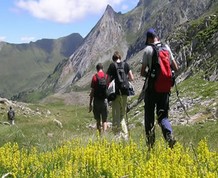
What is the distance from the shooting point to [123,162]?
533cm

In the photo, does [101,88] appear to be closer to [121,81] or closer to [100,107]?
[100,107]

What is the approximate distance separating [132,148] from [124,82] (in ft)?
22.6

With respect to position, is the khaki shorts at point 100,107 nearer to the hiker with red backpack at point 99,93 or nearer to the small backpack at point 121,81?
the hiker with red backpack at point 99,93

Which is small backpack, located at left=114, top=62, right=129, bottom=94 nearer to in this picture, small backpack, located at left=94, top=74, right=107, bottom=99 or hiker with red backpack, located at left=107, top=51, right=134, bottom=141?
hiker with red backpack, located at left=107, top=51, right=134, bottom=141

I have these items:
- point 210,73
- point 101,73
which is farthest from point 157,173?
point 210,73

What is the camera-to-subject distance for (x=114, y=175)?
189 inches

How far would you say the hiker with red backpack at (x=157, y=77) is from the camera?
331 inches

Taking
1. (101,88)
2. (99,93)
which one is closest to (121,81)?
(101,88)

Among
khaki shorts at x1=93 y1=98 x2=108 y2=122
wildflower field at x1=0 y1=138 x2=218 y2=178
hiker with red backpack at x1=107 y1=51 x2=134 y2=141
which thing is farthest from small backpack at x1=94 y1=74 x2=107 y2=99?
wildflower field at x1=0 y1=138 x2=218 y2=178

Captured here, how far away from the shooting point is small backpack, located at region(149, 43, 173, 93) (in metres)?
8.41

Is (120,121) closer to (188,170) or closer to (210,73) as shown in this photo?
(188,170)

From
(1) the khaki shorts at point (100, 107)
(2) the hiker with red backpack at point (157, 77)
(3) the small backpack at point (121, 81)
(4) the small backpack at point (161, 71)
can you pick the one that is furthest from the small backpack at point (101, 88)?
(4) the small backpack at point (161, 71)

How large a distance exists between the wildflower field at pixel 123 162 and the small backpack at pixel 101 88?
6955 mm

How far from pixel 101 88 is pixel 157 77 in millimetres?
6125
